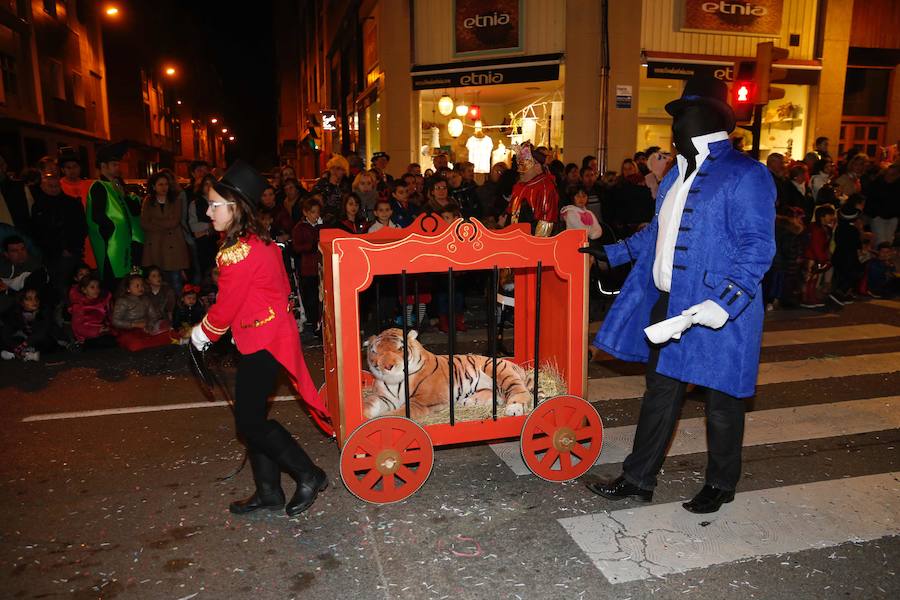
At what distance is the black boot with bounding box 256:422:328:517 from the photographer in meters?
3.71

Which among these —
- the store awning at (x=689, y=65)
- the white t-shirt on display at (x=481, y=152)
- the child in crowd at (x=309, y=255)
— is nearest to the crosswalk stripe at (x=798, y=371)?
the child in crowd at (x=309, y=255)

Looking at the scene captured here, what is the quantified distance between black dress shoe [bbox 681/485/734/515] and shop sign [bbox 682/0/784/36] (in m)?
14.6

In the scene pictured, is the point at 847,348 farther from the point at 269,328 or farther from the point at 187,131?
the point at 187,131

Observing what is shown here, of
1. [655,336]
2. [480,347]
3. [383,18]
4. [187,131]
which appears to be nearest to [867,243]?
[480,347]

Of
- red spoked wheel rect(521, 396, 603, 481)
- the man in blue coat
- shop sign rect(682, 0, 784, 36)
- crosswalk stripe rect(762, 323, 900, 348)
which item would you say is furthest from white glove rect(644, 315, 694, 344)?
shop sign rect(682, 0, 784, 36)

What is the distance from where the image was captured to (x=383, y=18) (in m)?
16.7

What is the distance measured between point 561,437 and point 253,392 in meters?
1.89

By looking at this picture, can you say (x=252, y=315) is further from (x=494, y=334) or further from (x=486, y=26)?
(x=486, y=26)

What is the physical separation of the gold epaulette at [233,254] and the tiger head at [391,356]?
1300mm

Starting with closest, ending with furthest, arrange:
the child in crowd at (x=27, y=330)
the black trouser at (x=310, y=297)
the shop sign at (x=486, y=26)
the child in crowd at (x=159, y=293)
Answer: the child in crowd at (x=27, y=330) < the child in crowd at (x=159, y=293) < the black trouser at (x=310, y=297) < the shop sign at (x=486, y=26)

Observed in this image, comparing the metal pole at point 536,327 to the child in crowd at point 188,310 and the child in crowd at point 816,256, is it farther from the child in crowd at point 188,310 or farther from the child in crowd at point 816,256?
the child in crowd at point 816,256

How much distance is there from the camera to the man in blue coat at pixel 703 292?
3268mm

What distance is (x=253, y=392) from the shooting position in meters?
3.58

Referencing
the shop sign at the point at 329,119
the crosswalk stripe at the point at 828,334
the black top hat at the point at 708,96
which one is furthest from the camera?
the shop sign at the point at 329,119
